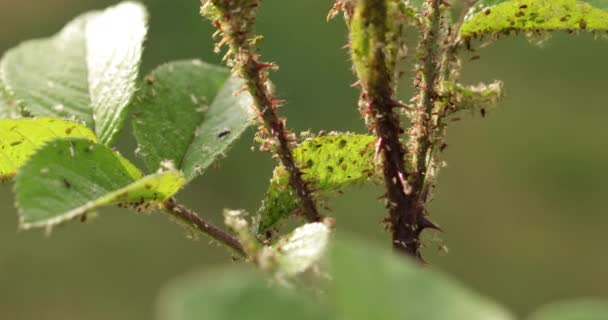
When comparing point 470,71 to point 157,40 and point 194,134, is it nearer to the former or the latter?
point 157,40

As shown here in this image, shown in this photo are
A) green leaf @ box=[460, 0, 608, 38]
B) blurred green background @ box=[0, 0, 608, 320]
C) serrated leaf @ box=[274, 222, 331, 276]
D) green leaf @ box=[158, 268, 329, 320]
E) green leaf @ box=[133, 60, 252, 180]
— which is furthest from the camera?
blurred green background @ box=[0, 0, 608, 320]

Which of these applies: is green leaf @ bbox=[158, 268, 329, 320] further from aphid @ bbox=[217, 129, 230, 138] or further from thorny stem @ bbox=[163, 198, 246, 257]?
aphid @ bbox=[217, 129, 230, 138]

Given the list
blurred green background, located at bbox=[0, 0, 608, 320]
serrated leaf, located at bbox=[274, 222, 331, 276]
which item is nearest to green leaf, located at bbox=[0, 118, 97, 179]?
serrated leaf, located at bbox=[274, 222, 331, 276]

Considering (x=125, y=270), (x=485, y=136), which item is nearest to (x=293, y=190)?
(x=125, y=270)

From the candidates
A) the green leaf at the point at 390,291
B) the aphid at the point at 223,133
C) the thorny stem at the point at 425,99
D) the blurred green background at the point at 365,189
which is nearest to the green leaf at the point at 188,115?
the aphid at the point at 223,133

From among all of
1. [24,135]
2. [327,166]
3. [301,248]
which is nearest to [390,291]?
[301,248]

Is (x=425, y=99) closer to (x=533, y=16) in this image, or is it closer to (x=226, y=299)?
(x=533, y=16)
